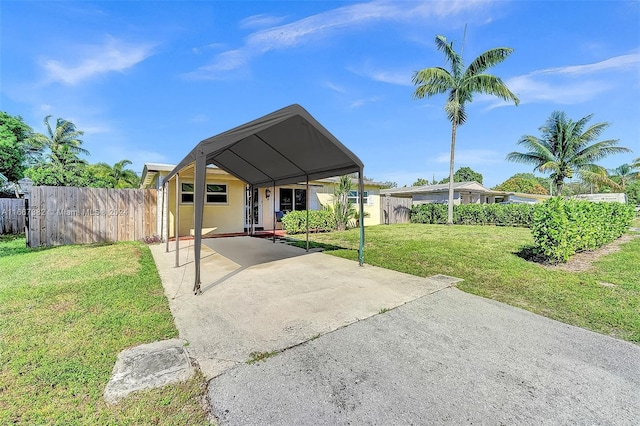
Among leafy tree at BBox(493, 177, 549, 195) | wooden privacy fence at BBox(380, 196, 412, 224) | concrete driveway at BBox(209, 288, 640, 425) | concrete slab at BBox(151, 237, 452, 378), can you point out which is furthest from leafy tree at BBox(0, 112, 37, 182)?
leafy tree at BBox(493, 177, 549, 195)

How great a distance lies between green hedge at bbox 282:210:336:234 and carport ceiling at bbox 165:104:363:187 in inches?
103

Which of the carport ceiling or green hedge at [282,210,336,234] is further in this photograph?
green hedge at [282,210,336,234]

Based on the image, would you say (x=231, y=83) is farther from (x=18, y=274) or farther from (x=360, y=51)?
(x=18, y=274)

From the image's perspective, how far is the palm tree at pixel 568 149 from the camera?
1898cm

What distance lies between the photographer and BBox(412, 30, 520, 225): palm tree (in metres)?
16.2

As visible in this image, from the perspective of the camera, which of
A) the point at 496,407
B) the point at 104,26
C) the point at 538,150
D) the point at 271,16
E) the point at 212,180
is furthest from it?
the point at 538,150

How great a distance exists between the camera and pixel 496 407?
6.34 feet

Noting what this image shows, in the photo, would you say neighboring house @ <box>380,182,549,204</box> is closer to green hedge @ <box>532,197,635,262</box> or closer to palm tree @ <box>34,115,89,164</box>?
green hedge @ <box>532,197,635,262</box>

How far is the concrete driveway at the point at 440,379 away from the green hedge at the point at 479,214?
53.0 feet

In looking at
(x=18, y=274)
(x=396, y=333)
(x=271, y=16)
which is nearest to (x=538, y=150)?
(x=271, y=16)

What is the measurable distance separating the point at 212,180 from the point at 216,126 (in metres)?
5.63

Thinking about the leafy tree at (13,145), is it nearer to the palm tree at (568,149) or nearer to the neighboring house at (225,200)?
the neighboring house at (225,200)

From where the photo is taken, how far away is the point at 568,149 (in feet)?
64.8

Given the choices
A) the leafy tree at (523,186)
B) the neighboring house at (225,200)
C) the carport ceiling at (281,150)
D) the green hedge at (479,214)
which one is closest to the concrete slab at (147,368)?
the carport ceiling at (281,150)
